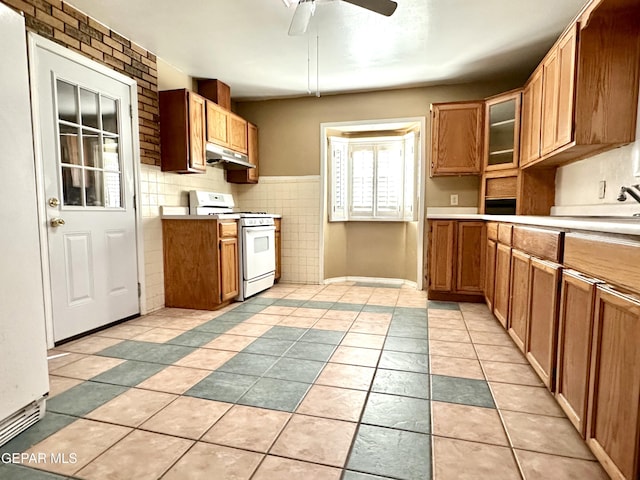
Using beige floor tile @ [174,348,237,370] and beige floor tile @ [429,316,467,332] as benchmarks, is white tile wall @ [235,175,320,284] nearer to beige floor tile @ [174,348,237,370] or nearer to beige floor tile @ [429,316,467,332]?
beige floor tile @ [429,316,467,332]

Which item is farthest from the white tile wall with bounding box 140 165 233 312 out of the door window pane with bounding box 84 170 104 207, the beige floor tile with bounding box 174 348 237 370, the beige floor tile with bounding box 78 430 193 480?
the beige floor tile with bounding box 78 430 193 480

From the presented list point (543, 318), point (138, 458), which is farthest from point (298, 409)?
point (543, 318)

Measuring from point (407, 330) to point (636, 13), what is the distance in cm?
250

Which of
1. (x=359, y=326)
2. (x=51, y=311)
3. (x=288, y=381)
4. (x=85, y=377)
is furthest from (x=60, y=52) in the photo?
(x=359, y=326)

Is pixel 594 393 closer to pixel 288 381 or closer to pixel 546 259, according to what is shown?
pixel 546 259

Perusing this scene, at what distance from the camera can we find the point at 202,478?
1208 mm

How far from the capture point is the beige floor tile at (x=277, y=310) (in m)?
3.31

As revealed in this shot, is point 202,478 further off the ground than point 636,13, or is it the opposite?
point 636,13

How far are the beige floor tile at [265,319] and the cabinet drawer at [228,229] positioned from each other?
86 centimetres

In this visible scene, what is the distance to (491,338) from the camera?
2.60m

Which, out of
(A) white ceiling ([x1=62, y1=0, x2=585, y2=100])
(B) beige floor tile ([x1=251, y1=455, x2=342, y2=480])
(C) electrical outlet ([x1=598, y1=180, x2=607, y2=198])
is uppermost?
(A) white ceiling ([x1=62, y1=0, x2=585, y2=100])

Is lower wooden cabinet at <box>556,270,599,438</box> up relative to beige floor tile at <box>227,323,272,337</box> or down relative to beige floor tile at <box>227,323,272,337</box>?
up

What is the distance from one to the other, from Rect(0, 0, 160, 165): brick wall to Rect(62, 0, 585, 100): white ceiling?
9 centimetres

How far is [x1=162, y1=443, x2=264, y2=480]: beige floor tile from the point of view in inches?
48.0
